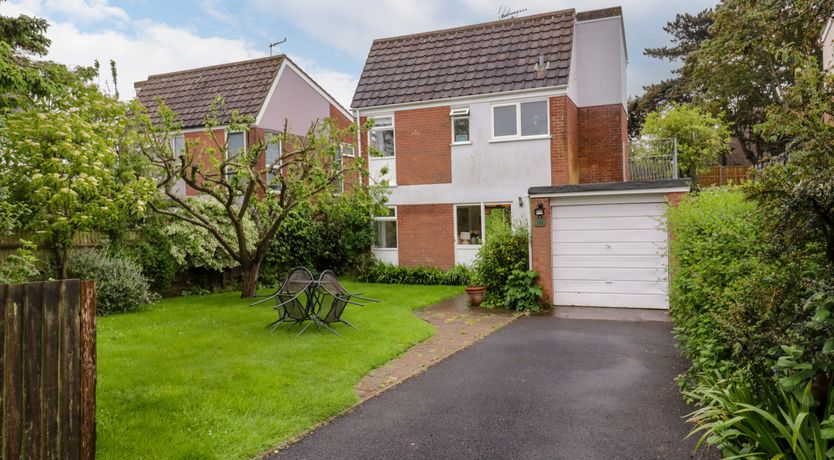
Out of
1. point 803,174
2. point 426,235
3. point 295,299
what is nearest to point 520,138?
point 426,235

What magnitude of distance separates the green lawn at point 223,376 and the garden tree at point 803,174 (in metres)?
4.10

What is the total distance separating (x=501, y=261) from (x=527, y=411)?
23.6 feet

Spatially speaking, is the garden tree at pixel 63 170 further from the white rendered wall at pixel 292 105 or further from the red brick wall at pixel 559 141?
the red brick wall at pixel 559 141

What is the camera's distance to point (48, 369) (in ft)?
11.4

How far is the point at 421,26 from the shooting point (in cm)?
2242

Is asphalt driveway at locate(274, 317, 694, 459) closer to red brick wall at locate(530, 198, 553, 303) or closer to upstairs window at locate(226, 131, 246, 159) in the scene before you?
red brick wall at locate(530, 198, 553, 303)

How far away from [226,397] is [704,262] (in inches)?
188

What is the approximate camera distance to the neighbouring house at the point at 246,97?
1889 centimetres

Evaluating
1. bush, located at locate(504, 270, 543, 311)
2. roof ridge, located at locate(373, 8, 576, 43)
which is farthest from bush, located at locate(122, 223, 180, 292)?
roof ridge, located at locate(373, 8, 576, 43)

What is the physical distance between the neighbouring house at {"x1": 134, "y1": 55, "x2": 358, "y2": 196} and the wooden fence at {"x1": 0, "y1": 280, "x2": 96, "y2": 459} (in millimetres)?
14565

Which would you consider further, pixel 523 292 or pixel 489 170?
pixel 489 170

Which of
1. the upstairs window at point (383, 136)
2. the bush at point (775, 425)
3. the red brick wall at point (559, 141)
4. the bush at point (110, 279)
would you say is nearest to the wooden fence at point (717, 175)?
the red brick wall at point (559, 141)

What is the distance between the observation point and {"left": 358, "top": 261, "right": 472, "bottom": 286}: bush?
16.4 meters

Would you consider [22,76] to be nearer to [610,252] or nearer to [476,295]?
[476,295]
